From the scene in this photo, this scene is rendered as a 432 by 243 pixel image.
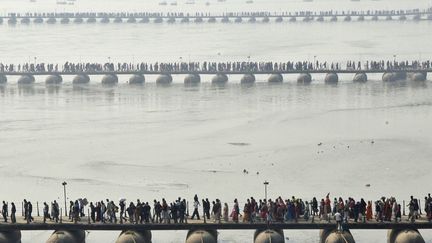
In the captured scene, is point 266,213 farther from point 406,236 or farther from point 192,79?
point 192,79

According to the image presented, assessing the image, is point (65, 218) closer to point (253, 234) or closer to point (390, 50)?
point (253, 234)

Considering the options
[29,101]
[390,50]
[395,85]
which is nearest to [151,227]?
[29,101]

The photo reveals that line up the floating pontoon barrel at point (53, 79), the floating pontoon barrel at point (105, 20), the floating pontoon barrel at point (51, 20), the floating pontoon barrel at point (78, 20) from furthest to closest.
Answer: the floating pontoon barrel at point (78, 20)
the floating pontoon barrel at point (105, 20)
the floating pontoon barrel at point (51, 20)
the floating pontoon barrel at point (53, 79)

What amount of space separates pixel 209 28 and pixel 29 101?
271 feet

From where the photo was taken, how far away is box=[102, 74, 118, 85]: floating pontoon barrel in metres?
79.4

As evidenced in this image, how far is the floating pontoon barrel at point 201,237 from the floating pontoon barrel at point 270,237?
1.48 meters

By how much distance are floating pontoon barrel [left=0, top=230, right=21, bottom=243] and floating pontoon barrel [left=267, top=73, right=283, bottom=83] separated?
45.6 meters

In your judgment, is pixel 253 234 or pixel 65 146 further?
pixel 65 146

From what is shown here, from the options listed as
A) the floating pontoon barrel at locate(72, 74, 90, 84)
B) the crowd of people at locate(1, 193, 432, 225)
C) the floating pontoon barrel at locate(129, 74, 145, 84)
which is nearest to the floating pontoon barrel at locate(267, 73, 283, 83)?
the floating pontoon barrel at locate(129, 74, 145, 84)

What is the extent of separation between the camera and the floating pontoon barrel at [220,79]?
78625 millimetres

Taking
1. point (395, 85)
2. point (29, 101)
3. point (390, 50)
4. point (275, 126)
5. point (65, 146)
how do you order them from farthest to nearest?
point (390, 50)
point (395, 85)
point (29, 101)
point (275, 126)
point (65, 146)

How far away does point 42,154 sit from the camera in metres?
50.9

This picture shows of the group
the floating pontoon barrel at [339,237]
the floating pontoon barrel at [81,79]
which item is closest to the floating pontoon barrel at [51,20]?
the floating pontoon barrel at [81,79]

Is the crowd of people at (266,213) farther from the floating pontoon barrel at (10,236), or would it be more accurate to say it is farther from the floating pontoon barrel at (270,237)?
the floating pontoon barrel at (10,236)
